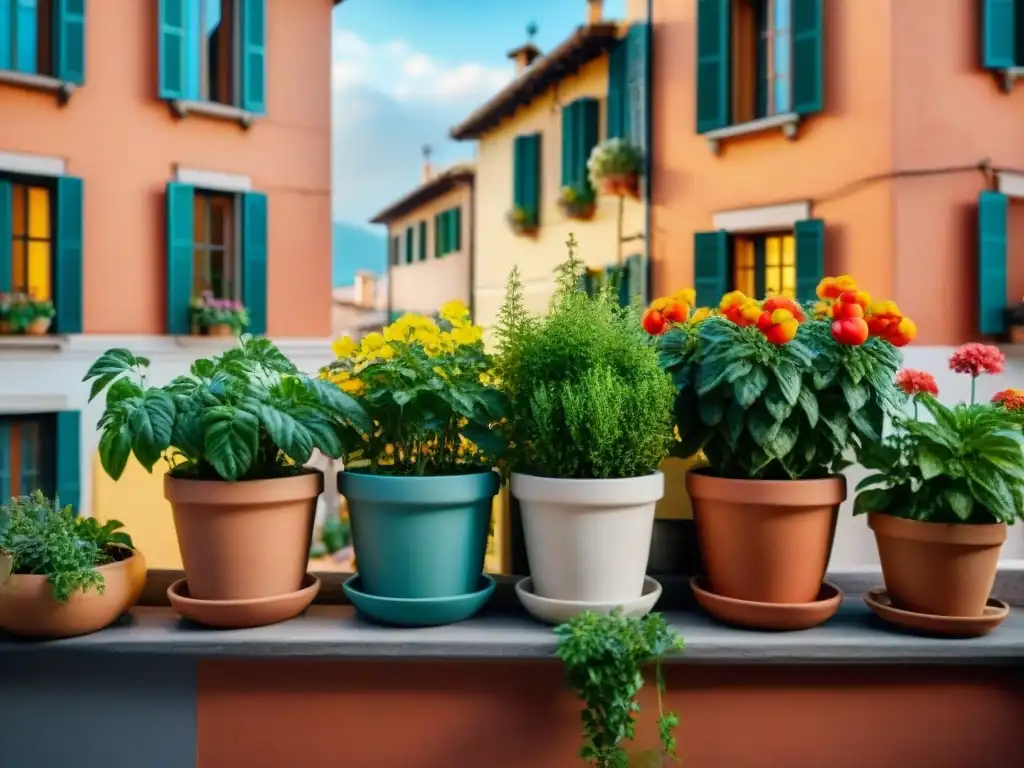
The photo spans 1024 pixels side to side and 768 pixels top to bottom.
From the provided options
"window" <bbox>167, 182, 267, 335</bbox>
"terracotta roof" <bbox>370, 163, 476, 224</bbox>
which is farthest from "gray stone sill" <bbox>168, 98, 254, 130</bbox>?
"terracotta roof" <bbox>370, 163, 476, 224</bbox>

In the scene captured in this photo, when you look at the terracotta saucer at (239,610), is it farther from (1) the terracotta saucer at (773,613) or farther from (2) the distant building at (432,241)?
(2) the distant building at (432,241)

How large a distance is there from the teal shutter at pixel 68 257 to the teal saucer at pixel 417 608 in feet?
13.8

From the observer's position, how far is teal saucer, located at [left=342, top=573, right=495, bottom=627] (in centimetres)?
90

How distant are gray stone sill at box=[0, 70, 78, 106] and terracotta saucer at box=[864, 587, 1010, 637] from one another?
4.81 m

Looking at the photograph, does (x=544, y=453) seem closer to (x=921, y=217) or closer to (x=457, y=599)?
(x=457, y=599)

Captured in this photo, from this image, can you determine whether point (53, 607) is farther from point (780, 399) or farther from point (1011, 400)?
point (1011, 400)

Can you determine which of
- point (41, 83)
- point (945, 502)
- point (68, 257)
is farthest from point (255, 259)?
point (945, 502)

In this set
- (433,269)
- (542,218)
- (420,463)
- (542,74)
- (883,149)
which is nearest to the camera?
(420,463)

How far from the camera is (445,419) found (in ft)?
3.00

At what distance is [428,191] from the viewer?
995 cm

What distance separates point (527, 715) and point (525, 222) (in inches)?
255

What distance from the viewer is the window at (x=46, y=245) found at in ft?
14.9

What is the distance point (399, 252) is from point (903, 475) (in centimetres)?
1081

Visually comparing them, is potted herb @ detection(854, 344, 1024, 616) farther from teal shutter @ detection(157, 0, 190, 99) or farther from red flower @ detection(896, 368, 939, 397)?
teal shutter @ detection(157, 0, 190, 99)
